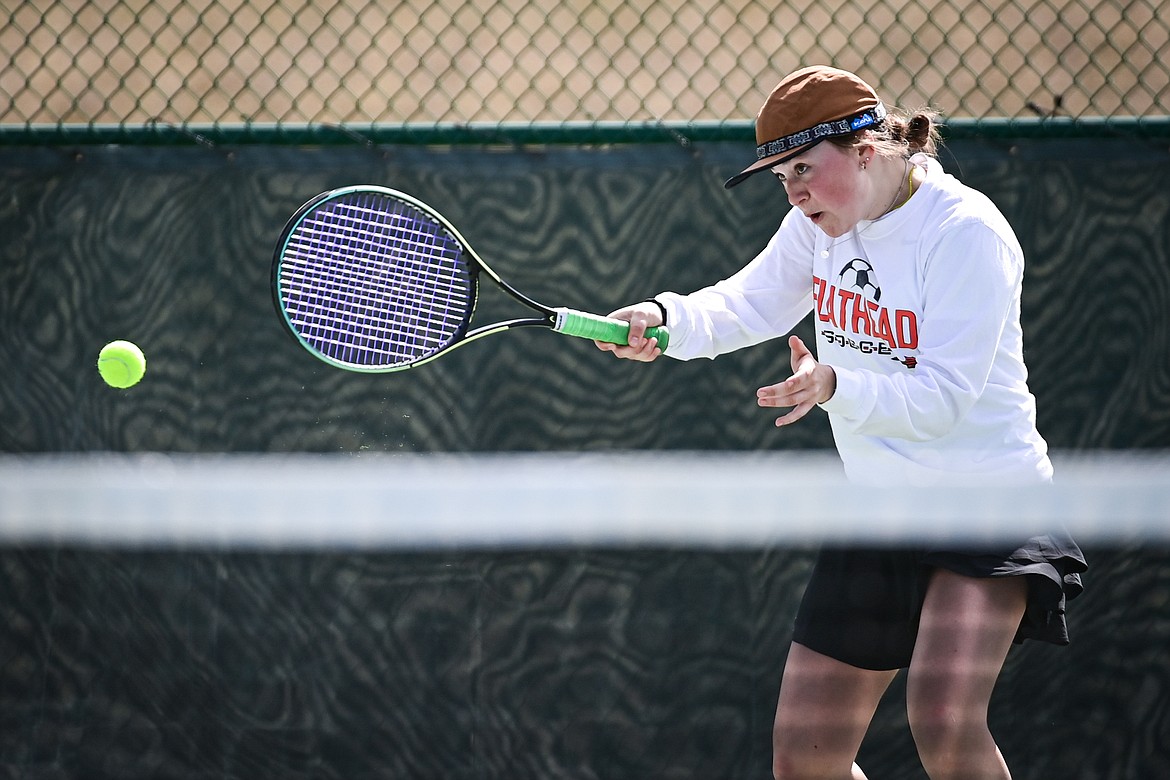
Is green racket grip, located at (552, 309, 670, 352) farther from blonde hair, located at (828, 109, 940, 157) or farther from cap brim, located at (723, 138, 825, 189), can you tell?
blonde hair, located at (828, 109, 940, 157)

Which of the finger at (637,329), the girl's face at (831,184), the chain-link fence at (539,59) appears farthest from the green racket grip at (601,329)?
the chain-link fence at (539,59)

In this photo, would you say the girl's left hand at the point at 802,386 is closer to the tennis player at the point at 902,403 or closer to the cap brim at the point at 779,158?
the tennis player at the point at 902,403

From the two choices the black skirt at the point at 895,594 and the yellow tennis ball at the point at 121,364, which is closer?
the black skirt at the point at 895,594

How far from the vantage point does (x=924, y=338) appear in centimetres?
205

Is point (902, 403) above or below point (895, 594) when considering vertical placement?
above

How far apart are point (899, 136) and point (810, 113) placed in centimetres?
20

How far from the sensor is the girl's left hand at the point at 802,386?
191 cm

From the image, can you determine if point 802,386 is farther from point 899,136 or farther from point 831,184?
point 899,136

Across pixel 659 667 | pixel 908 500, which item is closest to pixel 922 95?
pixel 659 667

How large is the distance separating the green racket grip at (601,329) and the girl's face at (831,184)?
14.1 inches

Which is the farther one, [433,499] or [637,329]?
[433,499]

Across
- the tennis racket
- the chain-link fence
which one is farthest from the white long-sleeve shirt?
the chain-link fence

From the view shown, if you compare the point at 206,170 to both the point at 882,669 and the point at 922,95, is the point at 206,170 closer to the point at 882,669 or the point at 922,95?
the point at 882,669

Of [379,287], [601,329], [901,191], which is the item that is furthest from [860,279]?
[379,287]
